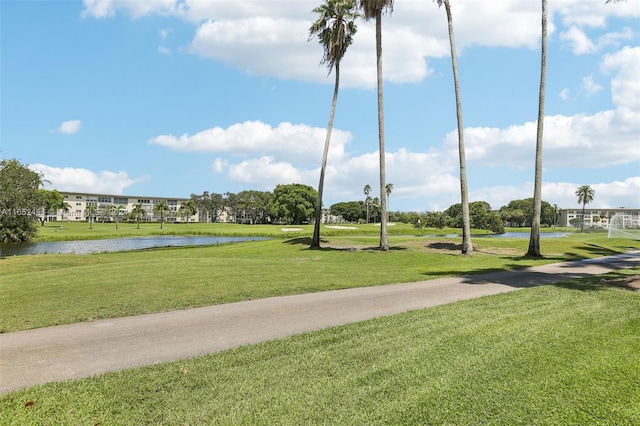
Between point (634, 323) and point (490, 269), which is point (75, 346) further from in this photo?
point (490, 269)

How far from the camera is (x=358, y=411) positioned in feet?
15.9

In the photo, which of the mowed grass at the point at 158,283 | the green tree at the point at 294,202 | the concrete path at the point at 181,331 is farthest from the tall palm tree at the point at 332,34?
the green tree at the point at 294,202

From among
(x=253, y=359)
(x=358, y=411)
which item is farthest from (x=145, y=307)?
(x=358, y=411)

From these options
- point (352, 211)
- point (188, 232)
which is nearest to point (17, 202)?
point (188, 232)

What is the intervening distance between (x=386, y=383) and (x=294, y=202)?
112m

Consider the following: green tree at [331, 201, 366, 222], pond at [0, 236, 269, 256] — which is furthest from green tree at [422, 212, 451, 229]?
green tree at [331, 201, 366, 222]

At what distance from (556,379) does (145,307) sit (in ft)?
30.2

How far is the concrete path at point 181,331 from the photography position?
21.9 ft

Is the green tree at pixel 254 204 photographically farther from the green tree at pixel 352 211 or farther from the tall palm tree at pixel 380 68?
the tall palm tree at pixel 380 68

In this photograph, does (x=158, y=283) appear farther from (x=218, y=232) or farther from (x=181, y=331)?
(x=218, y=232)

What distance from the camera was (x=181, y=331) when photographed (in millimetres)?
8633

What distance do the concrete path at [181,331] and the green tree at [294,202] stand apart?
342ft

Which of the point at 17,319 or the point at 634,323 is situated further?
the point at 17,319

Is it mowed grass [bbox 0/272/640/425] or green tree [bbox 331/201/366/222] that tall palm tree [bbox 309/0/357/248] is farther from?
green tree [bbox 331/201/366/222]
